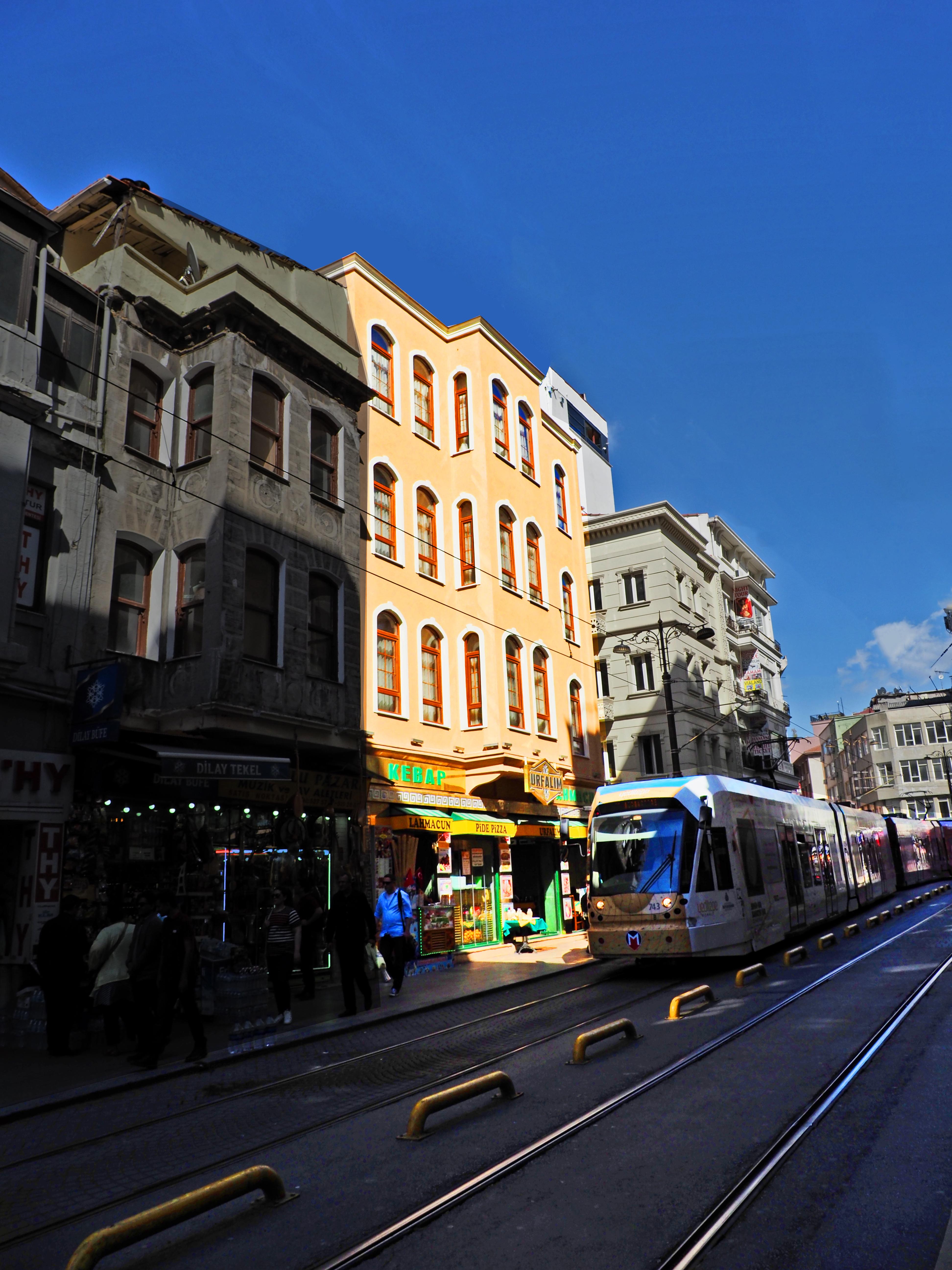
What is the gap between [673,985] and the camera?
14109 mm

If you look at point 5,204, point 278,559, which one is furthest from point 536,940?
point 5,204

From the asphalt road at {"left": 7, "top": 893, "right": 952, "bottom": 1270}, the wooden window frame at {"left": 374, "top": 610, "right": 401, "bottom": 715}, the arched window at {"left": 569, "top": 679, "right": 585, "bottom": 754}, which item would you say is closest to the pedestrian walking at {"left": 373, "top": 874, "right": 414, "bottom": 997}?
the asphalt road at {"left": 7, "top": 893, "right": 952, "bottom": 1270}

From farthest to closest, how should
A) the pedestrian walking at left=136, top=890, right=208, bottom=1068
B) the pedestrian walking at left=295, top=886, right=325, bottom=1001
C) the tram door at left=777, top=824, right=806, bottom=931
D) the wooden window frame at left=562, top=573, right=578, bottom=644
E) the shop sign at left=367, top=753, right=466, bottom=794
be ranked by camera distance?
the wooden window frame at left=562, top=573, right=578, bottom=644
the shop sign at left=367, top=753, right=466, bottom=794
the tram door at left=777, top=824, right=806, bottom=931
the pedestrian walking at left=295, top=886, right=325, bottom=1001
the pedestrian walking at left=136, top=890, right=208, bottom=1068

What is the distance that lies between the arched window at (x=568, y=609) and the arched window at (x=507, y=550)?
3488mm

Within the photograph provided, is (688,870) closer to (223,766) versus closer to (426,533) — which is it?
(223,766)

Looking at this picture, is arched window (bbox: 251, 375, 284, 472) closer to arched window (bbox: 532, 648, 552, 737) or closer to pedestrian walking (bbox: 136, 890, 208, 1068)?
pedestrian walking (bbox: 136, 890, 208, 1068)

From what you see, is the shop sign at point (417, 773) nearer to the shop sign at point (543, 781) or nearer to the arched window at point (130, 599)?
the shop sign at point (543, 781)

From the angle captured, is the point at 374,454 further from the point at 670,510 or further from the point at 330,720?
the point at 670,510

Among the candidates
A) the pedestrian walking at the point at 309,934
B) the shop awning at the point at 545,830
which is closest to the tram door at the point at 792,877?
the shop awning at the point at 545,830

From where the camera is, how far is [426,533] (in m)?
22.9

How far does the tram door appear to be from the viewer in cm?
1847

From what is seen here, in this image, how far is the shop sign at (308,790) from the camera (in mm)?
15367

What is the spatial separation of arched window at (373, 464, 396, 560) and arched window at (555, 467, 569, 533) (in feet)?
30.3

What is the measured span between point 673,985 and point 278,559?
402 inches
